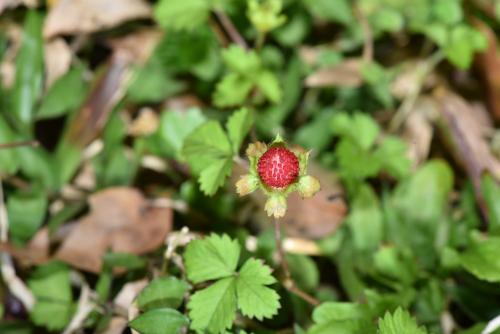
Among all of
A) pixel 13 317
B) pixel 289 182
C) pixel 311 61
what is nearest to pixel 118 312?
pixel 13 317

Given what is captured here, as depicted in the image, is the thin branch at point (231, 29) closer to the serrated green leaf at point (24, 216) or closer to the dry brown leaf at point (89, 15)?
the dry brown leaf at point (89, 15)

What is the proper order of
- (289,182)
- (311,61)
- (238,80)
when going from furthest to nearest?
(311,61)
(238,80)
(289,182)

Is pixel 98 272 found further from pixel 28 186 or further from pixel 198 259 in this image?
pixel 198 259

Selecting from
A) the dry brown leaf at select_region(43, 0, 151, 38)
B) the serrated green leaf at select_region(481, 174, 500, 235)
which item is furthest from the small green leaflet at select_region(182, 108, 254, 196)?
the dry brown leaf at select_region(43, 0, 151, 38)

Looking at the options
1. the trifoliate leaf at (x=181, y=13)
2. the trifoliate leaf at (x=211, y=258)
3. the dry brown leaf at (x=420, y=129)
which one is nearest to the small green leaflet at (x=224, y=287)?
the trifoliate leaf at (x=211, y=258)

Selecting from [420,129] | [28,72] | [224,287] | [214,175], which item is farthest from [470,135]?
[28,72]

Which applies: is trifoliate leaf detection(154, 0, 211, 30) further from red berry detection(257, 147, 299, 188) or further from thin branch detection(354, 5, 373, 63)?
red berry detection(257, 147, 299, 188)
